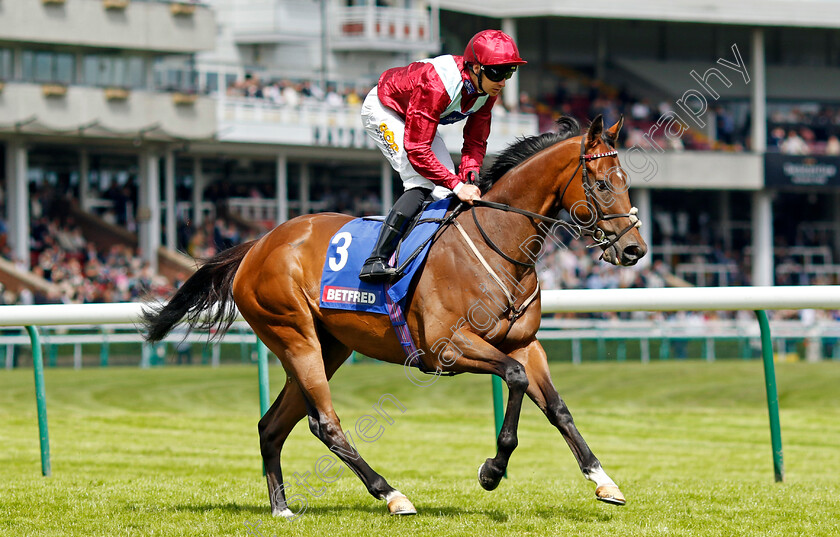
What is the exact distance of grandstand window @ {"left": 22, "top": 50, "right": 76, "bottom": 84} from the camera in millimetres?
21766

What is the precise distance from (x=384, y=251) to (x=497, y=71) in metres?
0.84

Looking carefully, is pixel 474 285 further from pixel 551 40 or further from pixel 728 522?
pixel 551 40

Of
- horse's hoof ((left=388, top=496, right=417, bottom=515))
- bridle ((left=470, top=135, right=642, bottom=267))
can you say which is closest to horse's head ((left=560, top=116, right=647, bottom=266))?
bridle ((left=470, top=135, right=642, bottom=267))

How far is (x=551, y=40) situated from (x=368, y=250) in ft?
88.8

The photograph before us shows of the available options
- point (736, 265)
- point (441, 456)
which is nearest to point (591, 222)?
point (441, 456)

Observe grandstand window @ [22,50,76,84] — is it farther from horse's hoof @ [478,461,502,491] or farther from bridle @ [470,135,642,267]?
horse's hoof @ [478,461,502,491]

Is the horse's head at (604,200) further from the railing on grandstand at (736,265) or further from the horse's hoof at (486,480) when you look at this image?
the railing on grandstand at (736,265)

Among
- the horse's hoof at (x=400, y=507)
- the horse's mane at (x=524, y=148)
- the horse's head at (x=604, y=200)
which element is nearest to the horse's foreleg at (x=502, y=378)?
the horse's hoof at (x=400, y=507)

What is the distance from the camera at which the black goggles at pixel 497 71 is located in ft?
14.6

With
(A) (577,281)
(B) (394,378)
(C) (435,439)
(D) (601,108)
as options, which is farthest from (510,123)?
(C) (435,439)

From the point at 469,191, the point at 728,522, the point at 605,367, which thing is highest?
Result: the point at 469,191

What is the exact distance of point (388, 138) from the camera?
4832mm

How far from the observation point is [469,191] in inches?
176

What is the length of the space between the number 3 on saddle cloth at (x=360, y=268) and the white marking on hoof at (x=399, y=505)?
1.75 ft
